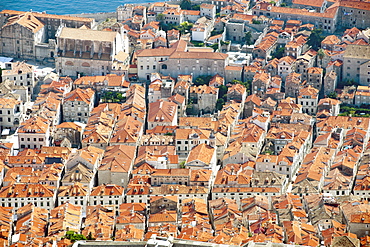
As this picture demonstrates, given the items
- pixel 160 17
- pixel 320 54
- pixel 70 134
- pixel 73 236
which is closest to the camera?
pixel 73 236

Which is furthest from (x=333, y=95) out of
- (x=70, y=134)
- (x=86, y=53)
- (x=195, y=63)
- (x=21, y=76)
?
(x=21, y=76)

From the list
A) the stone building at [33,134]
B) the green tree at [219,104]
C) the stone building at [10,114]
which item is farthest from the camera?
the green tree at [219,104]

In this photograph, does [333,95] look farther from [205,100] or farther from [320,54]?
[205,100]

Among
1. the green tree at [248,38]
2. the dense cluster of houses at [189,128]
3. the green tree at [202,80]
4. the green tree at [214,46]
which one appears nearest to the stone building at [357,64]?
the dense cluster of houses at [189,128]

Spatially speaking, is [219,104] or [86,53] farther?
[86,53]

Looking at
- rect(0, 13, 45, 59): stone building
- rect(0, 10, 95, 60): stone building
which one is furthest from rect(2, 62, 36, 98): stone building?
rect(0, 13, 45, 59): stone building

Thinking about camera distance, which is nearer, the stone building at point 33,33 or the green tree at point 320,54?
the green tree at point 320,54

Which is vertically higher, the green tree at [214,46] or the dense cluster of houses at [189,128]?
the green tree at [214,46]

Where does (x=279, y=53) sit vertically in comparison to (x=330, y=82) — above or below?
above

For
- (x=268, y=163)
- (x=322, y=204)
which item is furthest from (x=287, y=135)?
(x=322, y=204)

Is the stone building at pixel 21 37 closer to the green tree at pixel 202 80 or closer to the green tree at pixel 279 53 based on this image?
the green tree at pixel 202 80
